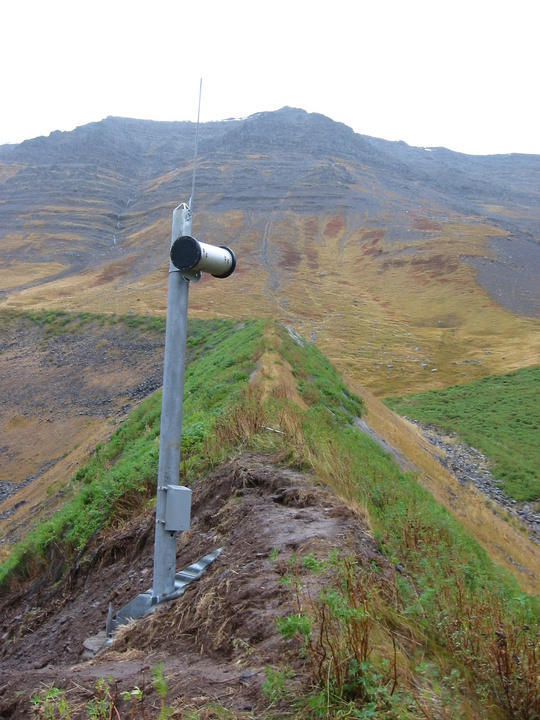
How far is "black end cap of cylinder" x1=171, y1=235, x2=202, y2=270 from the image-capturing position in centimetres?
368

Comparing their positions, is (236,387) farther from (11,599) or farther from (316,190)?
(316,190)

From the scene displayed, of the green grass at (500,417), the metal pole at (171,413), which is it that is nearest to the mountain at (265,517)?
the metal pole at (171,413)

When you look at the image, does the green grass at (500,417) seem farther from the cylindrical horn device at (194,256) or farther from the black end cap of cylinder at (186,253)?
the black end cap of cylinder at (186,253)

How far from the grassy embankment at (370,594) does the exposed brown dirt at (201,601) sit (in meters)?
0.23

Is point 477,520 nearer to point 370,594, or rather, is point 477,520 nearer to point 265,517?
point 265,517

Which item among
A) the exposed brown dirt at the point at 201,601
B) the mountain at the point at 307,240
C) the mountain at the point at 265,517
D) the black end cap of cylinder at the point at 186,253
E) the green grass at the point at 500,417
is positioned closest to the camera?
the mountain at the point at 265,517

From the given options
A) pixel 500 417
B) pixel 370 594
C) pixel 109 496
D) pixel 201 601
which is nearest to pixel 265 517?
pixel 201 601

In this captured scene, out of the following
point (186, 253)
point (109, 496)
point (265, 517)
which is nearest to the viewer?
point (186, 253)

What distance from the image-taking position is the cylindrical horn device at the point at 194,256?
3688 mm

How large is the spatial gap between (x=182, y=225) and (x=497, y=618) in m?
2.98

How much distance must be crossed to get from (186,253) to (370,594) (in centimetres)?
221

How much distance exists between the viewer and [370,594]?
3066 millimetres

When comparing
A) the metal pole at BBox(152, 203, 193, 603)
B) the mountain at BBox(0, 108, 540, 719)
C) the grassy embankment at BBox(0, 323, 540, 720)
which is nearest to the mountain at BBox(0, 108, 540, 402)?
the mountain at BBox(0, 108, 540, 719)

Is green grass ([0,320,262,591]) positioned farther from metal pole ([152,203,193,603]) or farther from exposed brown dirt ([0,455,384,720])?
metal pole ([152,203,193,603])
